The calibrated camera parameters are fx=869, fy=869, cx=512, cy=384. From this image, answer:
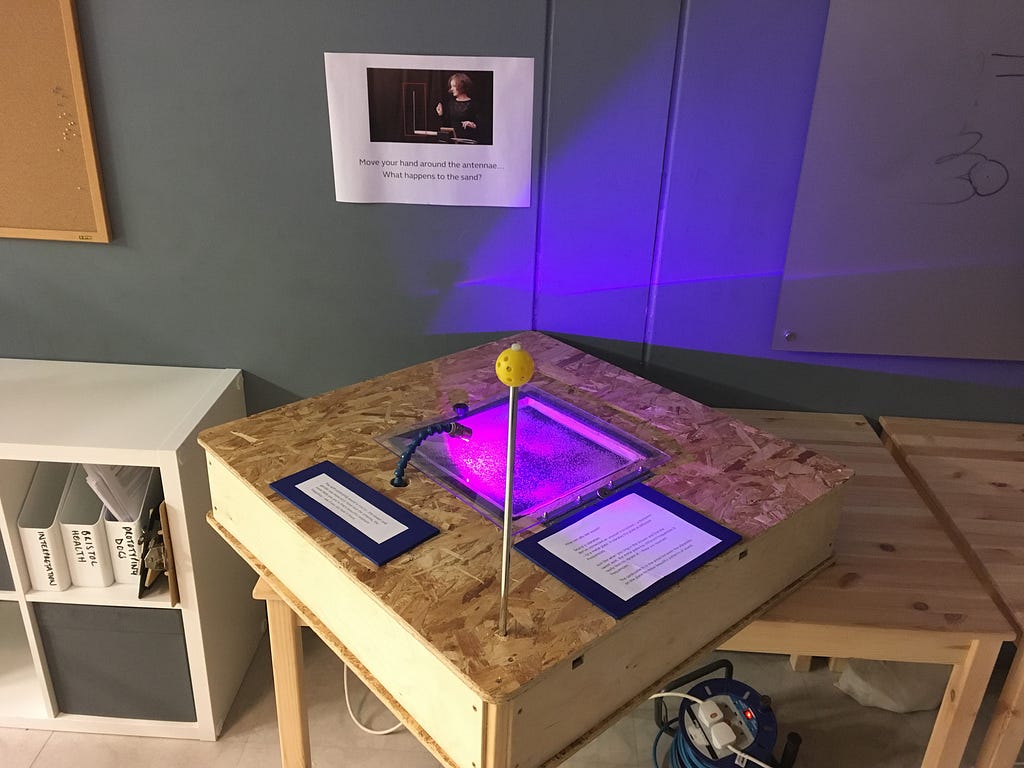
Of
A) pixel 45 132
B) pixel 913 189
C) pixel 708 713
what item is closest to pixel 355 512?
pixel 708 713

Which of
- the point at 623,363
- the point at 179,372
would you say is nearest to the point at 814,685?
the point at 623,363

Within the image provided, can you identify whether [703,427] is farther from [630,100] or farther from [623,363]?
[630,100]

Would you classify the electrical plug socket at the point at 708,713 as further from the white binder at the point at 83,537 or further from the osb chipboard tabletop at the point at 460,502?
the white binder at the point at 83,537

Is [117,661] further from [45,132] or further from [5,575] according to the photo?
[45,132]

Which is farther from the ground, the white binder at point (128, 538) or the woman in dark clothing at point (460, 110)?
the woman in dark clothing at point (460, 110)

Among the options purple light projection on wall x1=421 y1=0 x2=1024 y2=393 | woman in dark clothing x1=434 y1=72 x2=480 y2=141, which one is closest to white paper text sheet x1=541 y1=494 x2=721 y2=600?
purple light projection on wall x1=421 y1=0 x2=1024 y2=393

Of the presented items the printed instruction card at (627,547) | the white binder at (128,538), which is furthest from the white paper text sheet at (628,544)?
the white binder at (128,538)

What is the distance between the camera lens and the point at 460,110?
1.38m

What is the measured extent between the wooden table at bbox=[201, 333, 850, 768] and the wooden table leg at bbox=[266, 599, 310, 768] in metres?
0.11

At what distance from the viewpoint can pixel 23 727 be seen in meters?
1.58

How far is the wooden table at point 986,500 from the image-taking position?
46.1 inches

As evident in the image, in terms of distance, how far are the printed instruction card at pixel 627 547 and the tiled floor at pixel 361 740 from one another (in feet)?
2.43

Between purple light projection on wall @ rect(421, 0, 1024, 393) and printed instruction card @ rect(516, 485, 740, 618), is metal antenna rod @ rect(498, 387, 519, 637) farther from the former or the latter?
purple light projection on wall @ rect(421, 0, 1024, 393)

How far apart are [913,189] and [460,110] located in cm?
74
